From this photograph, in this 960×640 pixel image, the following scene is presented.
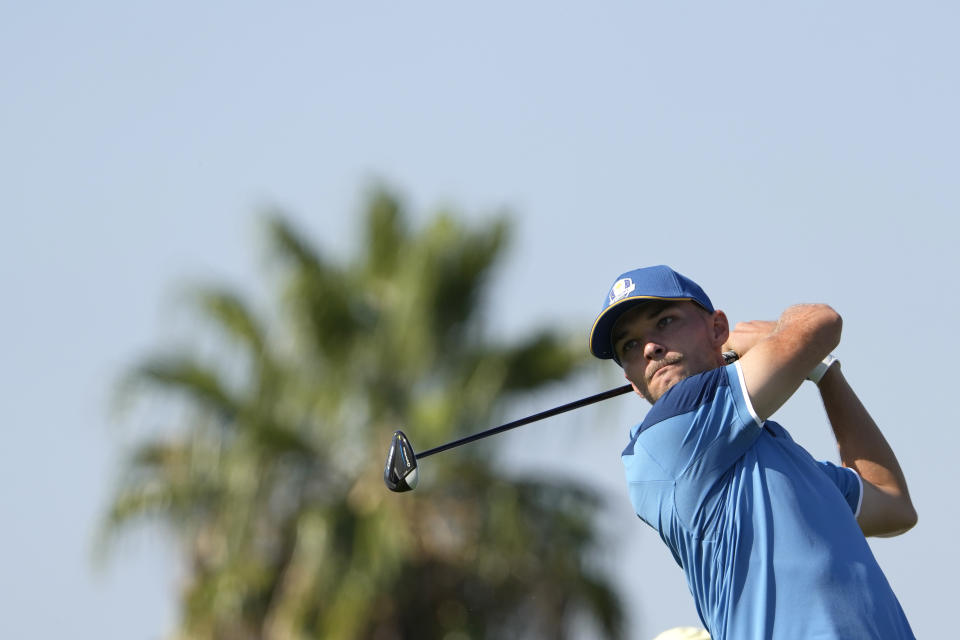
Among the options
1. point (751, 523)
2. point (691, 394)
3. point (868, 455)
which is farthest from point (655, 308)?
point (868, 455)

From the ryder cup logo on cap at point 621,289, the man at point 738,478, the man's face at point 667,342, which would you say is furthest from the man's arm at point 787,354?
the ryder cup logo on cap at point 621,289

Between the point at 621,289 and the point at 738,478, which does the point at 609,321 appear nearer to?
the point at 621,289

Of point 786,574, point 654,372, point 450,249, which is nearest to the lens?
point 786,574

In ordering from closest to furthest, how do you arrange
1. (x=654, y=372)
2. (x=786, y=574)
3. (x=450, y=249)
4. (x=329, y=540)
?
(x=786, y=574) < (x=654, y=372) < (x=329, y=540) < (x=450, y=249)

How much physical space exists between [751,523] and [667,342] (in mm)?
668

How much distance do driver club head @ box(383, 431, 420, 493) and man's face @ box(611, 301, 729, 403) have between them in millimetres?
1472

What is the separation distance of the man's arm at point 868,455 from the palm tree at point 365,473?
9533 millimetres

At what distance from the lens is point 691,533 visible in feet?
15.2

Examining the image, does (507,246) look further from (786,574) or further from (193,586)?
(786,574)

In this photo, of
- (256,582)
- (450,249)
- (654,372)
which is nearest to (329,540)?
(256,582)

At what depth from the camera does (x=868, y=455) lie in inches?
211

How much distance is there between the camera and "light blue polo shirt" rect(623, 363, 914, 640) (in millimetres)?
4363

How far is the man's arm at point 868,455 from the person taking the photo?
207 inches

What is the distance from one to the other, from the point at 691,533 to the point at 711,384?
0.44 meters
